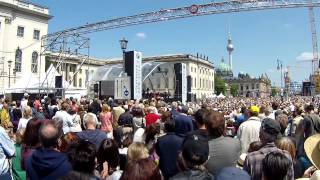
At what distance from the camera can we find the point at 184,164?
379cm

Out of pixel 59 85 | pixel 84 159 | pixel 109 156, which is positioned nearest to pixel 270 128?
pixel 109 156

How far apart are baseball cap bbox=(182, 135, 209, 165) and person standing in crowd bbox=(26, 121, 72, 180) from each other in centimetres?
144

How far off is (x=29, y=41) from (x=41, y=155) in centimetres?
5422

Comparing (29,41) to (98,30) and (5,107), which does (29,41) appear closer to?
(98,30)

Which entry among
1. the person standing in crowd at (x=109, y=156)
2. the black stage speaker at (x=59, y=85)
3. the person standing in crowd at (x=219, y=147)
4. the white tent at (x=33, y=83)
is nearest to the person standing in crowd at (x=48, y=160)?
the person standing in crowd at (x=109, y=156)

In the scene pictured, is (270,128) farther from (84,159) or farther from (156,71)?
(156,71)

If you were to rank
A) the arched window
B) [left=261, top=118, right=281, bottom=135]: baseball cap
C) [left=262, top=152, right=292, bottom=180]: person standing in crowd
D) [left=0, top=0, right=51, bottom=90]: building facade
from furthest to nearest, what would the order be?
the arched window < [left=0, top=0, right=51, bottom=90]: building facade < [left=261, top=118, right=281, bottom=135]: baseball cap < [left=262, top=152, right=292, bottom=180]: person standing in crowd

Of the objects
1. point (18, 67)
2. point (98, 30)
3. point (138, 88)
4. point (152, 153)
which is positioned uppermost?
point (98, 30)

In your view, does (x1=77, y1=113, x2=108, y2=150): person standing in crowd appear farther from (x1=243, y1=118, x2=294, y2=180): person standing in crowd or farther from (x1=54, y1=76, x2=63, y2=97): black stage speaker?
(x1=54, y1=76, x2=63, y2=97): black stage speaker

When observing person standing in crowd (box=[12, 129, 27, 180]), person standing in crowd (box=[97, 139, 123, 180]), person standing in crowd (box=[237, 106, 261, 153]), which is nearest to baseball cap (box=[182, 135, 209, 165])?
person standing in crowd (box=[97, 139, 123, 180])

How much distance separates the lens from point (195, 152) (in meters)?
3.74

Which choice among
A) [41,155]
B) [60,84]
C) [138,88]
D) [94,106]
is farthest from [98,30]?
[41,155]

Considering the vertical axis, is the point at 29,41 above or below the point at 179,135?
above

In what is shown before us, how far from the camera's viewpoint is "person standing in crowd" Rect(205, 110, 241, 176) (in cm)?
507
